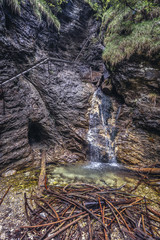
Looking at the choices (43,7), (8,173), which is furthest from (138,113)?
(43,7)

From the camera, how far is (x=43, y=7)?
19.5 feet

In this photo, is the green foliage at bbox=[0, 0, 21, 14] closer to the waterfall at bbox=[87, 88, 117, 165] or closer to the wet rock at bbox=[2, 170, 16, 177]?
the waterfall at bbox=[87, 88, 117, 165]

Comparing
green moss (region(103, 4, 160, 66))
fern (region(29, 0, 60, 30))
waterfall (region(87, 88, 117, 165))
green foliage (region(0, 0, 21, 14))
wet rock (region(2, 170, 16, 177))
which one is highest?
fern (region(29, 0, 60, 30))

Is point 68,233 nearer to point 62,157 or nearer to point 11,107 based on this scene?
point 62,157

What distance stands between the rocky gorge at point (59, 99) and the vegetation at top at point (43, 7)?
23cm

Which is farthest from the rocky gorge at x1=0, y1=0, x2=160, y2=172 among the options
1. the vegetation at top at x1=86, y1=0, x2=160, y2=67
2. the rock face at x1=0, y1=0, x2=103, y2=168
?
the vegetation at top at x1=86, y1=0, x2=160, y2=67

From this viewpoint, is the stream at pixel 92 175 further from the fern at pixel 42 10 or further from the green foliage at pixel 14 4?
the green foliage at pixel 14 4

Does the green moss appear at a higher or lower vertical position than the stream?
higher

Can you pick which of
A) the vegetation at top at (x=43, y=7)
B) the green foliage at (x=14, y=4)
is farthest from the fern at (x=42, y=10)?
the green foliage at (x=14, y=4)

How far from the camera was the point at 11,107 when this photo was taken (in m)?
A: 4.56

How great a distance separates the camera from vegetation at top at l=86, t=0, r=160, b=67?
4.31 m

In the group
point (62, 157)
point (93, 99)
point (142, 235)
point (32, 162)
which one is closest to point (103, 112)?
point (93, 99)

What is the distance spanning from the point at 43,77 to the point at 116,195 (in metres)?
6.23

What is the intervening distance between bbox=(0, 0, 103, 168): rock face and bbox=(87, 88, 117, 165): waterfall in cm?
42
